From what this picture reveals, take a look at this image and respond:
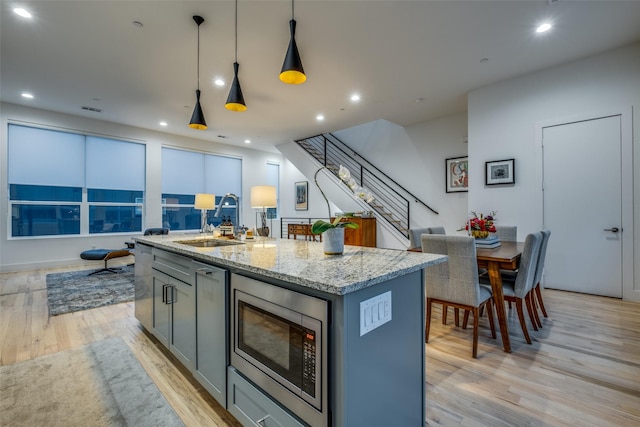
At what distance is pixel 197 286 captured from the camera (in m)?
1.79

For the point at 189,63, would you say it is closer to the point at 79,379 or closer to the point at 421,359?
the point at 79,379

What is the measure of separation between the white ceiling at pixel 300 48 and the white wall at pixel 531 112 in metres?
0.20

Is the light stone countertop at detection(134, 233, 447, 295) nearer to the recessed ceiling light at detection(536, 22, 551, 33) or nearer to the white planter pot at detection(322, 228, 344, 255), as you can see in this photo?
the white planter pot at detection(322, 228, 344, 255)

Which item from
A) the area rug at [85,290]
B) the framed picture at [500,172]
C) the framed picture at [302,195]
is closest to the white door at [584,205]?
the framed picture at [500,172]

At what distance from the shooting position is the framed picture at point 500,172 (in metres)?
4.14

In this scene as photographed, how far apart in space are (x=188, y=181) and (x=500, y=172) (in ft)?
22.7

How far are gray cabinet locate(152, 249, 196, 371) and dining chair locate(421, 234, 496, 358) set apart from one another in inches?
73.1

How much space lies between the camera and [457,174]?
568 centimetres

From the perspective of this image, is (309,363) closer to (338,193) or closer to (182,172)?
(338,193)

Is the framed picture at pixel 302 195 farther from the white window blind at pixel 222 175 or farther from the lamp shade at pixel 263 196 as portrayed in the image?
the lamp shade at pixel 263 196

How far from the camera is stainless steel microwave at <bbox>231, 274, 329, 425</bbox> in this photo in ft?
3.46

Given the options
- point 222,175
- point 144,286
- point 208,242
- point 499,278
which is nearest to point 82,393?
point 144,286

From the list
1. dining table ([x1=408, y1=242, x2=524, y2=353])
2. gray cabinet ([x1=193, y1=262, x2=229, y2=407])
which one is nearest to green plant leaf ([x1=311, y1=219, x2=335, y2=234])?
gray cabinet ([x1=193, y1=262, x2=229, y2=407])

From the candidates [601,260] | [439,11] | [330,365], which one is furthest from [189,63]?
[601,260]
